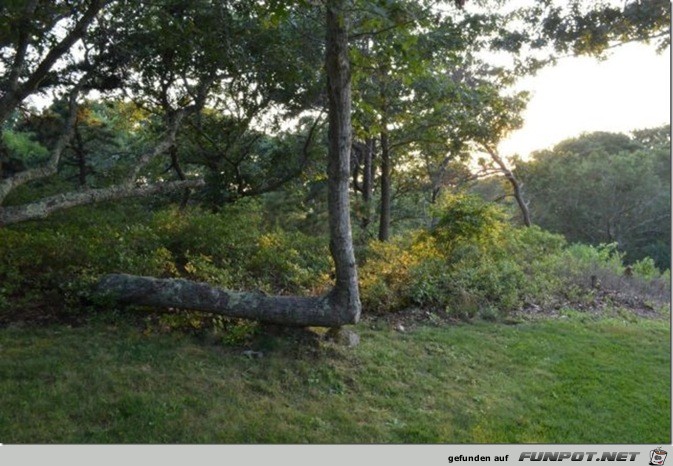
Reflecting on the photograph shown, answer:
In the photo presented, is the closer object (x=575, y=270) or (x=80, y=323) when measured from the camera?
(x=80, y=323)

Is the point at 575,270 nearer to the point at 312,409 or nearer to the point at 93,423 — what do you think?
the point at 312,409

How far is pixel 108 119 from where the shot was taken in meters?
14.5

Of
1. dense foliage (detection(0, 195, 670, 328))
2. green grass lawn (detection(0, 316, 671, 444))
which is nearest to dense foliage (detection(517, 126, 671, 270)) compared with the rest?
dense foliage (detection(0, 195, 670, 328))

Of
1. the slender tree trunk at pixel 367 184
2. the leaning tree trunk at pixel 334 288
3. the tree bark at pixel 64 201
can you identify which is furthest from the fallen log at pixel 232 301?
the slender tree trunk at pixel 367 184

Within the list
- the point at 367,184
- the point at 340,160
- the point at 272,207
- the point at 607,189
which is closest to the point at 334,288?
the point at 340,160

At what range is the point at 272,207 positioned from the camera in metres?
13.8

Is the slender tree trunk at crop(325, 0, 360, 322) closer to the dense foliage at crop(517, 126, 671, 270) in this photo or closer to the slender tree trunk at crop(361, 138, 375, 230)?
the slender tree trunk at crop(361, 138, 375, 230)

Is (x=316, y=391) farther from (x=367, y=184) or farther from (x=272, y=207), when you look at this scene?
(x=272, y=207)

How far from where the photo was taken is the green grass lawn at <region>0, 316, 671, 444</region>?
12.2 ft

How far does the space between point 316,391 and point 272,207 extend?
31.9 ft

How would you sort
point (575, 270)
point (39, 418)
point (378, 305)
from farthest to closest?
point (575, 270), point (378, 305), point (39, 418)

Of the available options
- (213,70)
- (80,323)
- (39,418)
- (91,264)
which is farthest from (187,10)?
(39,418)

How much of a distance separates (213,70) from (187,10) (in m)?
1.80

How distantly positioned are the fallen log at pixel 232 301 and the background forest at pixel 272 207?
155 mm
